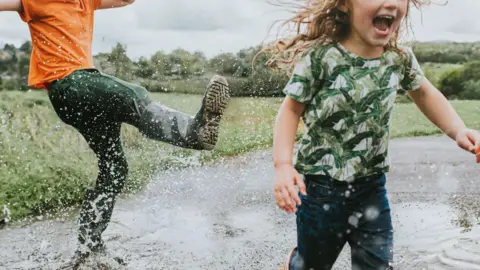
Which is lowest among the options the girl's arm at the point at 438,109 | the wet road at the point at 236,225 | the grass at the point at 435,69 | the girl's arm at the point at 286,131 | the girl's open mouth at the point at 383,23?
the wet road at the point at 236,225

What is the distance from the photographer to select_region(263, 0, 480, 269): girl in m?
2.68

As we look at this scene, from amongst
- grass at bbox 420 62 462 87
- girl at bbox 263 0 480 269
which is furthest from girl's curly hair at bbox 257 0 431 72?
grass at bbox 420 62 462 87

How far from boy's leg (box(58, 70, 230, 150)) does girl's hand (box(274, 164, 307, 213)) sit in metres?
1.30

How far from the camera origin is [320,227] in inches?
107

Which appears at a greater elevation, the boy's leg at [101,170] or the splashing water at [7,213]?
the boy's leg at [101,170]

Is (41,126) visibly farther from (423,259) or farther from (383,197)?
(383,197)

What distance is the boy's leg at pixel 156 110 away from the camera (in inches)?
152

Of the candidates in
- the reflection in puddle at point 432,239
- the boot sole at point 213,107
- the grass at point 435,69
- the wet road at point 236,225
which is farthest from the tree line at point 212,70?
the boot sole at point 213,107

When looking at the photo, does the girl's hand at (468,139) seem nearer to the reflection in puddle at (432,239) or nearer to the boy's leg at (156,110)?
the reflection in puddle at (432,239)

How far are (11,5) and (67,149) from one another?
335cm

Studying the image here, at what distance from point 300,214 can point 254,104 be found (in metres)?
8.52

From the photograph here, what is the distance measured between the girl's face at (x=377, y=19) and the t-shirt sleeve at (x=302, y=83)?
0.72 feet

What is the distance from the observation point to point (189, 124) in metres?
3.99

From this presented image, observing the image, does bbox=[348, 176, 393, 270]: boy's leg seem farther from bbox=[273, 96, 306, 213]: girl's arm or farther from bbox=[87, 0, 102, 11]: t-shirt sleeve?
bbox=[87, 0, 102, 11]: t-shirt sleeve
